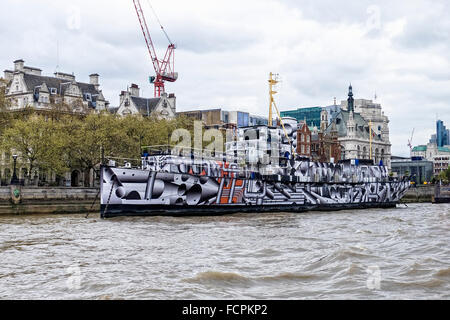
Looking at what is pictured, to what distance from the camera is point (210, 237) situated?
26922 millimetres

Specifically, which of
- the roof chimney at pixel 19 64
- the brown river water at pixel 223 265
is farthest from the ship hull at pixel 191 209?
the roof chimney at pixel 19 64

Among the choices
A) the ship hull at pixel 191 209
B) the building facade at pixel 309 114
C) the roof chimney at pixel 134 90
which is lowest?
the ship hull at pixel 191 209

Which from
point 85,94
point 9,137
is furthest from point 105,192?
point 85,94

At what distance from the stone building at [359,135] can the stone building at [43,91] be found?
233 ft

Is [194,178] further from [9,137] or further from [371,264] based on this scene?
[371,264]

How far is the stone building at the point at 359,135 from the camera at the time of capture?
142 m

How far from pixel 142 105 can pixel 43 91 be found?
1838 cm

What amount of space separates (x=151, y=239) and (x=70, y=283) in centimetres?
1081

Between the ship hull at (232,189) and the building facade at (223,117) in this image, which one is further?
the building facade at (223,117)

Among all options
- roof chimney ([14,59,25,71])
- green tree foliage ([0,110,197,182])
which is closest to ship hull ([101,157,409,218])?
green tree foliage ([0,110,197,182])

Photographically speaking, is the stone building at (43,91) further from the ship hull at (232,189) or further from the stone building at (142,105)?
the ship hull at (232,189)

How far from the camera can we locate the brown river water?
14.0 m

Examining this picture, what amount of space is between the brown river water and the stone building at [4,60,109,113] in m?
46.4

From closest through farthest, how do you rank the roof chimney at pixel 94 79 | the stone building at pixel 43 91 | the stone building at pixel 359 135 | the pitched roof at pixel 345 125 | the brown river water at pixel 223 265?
1. the brown river water at pixel 223 265
2. the stone building at pixel 43 91
3. the roof chimney at pixel 94 79
4. the stone building at pixel 359 135
5. the pitched roof at pixel 345 125
